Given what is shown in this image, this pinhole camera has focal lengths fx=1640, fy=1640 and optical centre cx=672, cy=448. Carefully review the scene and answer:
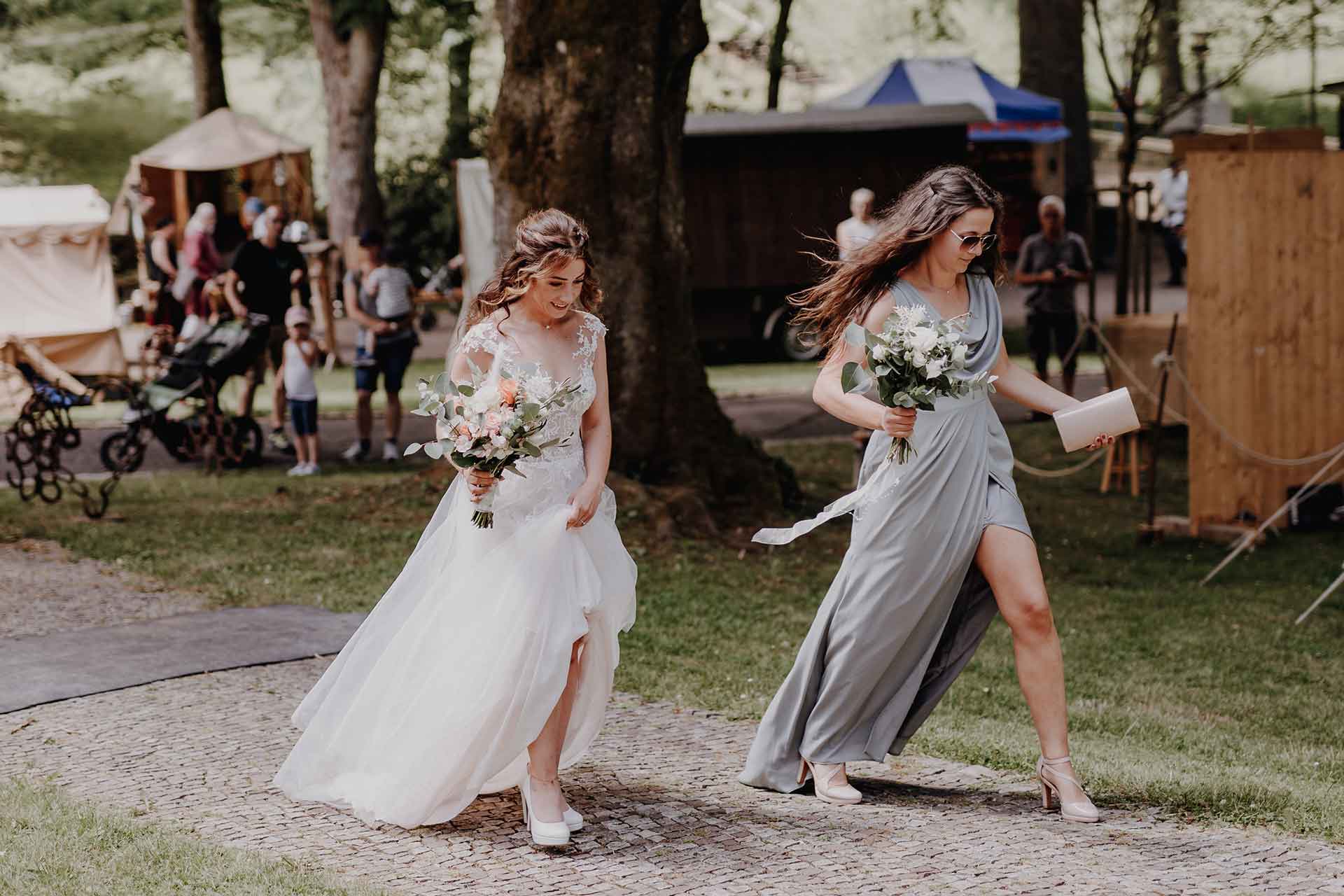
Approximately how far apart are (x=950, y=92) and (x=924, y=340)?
21.7m

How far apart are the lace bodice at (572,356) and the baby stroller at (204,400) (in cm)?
863

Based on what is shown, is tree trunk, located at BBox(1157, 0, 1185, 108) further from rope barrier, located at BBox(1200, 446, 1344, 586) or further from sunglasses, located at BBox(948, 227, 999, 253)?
sunglasses, located at BBox(948, 227, 999, 253)

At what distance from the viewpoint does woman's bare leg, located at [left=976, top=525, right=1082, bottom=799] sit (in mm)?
5254

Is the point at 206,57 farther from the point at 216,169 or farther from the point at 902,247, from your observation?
the point at 902,247

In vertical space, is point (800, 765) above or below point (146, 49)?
below

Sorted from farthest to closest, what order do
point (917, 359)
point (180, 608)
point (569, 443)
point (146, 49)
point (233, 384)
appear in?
Answer: point (146, 49)
point (233, 384)
point (180, 608)
point (569, 443)
point (917, 359)

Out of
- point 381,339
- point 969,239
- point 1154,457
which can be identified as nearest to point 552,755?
point 969,239

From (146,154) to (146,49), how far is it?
41.5 ft

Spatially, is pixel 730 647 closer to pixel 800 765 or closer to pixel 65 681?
pixel 800 765

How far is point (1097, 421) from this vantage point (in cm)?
536

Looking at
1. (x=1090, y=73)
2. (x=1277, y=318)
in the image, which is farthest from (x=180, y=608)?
(x=1090, y=73)

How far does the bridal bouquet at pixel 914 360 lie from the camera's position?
16.3 ft

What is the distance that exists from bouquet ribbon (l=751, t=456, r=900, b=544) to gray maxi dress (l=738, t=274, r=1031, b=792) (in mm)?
36

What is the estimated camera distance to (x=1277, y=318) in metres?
10.7
